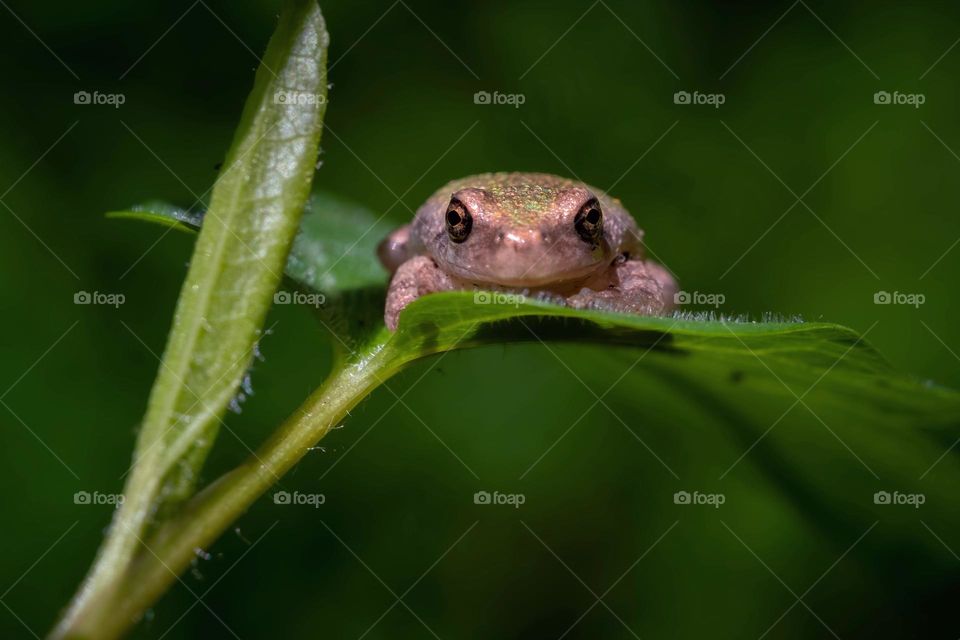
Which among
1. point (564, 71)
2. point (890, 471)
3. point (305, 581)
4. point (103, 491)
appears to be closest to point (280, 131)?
point (890, 471)

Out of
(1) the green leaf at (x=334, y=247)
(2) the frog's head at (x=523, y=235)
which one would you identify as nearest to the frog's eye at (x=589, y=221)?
(2) the frog's head at (x=523, y=235)

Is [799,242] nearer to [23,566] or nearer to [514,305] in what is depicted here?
[514,305]

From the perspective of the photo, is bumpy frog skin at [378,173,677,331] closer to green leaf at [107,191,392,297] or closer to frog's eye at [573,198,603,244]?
frog's eye at [573,198,603,244]

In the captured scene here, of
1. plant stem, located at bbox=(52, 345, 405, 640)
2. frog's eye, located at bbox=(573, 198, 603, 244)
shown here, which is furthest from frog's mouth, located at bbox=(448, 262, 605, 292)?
plant stem, located at bbox=(52, 345, 405, 640)

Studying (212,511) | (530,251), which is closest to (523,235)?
(530,251)

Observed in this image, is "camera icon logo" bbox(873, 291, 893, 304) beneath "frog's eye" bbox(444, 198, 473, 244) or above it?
above

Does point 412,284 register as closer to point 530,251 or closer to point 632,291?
point 530,251
